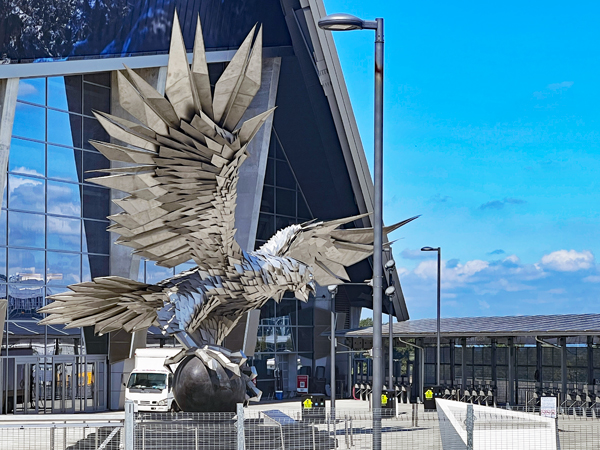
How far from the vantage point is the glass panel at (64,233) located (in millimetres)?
28938

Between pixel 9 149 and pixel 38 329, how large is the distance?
6.38 m

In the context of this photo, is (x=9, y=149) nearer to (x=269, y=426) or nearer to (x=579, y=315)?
(x=269, y=426)

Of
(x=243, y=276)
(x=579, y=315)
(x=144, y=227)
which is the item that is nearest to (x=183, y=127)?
(x=144, y=227)

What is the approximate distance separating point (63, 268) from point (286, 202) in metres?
13.2

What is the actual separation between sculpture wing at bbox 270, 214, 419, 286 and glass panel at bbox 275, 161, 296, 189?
75.8 feet

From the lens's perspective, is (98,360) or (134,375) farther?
(98,360)

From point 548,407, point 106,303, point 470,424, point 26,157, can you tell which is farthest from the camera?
point 26,157

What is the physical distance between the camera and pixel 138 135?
10297mm

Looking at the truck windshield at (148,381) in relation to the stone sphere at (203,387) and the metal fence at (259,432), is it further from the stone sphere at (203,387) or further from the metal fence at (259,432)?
the stone sphere at (203,387)

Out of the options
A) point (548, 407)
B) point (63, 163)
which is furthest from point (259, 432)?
point (63, 163)

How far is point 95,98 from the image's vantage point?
3078 cm

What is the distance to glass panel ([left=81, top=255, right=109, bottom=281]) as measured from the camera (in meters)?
29.8

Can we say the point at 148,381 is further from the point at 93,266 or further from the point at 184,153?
the point at 184,153

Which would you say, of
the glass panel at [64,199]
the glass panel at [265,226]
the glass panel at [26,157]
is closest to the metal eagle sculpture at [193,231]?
the glass panel at [26,157]
